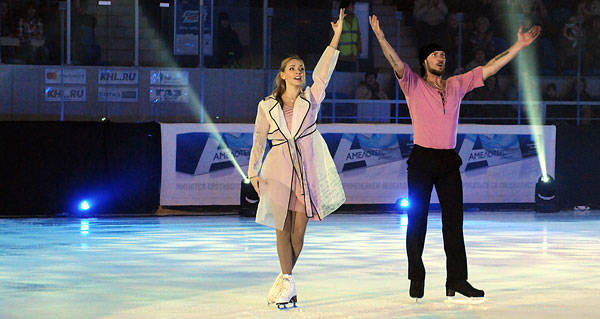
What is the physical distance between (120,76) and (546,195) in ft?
23.6

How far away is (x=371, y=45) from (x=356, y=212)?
3023 millimetres

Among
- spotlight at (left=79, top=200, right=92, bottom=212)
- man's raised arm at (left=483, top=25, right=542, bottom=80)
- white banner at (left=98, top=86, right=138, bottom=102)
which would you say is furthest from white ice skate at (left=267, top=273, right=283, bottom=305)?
white banner at (left=98, top=86, right=138, bottom=102)

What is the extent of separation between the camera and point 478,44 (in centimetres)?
1683

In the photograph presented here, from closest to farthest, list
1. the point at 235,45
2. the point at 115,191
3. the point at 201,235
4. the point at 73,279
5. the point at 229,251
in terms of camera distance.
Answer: the point at 73,279 → the point at 229,251 → the point at 201,235 → the point at 115,191 → the point at 235,45

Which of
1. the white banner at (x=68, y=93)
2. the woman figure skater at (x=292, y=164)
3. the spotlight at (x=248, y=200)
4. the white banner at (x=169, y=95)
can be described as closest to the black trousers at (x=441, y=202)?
the woman figure skater at (x=292, y=164)

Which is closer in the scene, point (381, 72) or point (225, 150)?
point (225, 150)

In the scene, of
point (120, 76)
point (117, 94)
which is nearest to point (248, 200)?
point (117, 94)

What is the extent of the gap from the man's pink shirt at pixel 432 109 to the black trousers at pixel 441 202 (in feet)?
0.24

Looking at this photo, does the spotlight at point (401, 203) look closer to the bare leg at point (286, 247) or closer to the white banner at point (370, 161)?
the white banner at point (370, 161)

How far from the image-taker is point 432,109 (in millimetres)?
6156

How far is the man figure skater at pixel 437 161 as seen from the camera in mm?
6129

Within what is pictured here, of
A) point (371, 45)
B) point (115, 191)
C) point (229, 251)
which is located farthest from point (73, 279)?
point (371, 45)

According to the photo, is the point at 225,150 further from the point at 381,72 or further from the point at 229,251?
the point at 229,251

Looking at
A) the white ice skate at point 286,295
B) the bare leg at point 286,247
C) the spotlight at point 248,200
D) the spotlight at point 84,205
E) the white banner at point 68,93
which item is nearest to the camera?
the white ice skate at point 286,295
